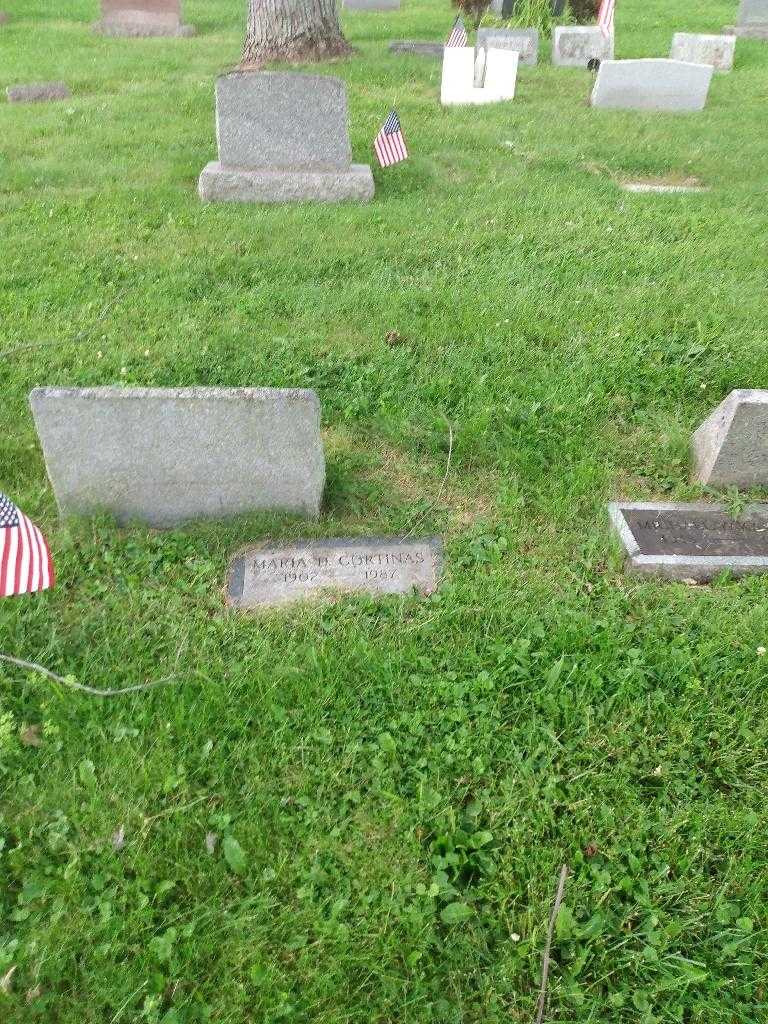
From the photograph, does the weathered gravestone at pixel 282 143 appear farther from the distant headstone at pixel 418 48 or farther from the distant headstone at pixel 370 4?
the distant headstone at pixel 370 4

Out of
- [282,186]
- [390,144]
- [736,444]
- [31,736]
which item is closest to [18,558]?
[31,736]

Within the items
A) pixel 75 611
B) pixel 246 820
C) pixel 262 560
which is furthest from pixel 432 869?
pixel 75 611

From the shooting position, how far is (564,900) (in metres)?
2.15

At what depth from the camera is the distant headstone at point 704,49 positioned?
37.2ft

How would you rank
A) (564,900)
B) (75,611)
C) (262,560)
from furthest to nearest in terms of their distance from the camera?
1. (262,560)
2. (75,611)
3. (564,900)

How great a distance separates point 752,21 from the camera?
13.6 meters

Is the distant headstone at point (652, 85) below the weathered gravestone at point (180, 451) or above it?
above

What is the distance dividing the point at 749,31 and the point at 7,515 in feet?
54.2

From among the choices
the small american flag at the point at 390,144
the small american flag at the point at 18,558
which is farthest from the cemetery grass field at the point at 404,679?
the small american flag at the point at 390,144

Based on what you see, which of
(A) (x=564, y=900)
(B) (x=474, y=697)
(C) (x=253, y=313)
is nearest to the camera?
(A) (x=564, y=900)

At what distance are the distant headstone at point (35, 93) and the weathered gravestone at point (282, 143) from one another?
4229 mm

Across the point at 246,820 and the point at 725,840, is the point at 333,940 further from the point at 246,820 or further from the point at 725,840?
the point at 725,840

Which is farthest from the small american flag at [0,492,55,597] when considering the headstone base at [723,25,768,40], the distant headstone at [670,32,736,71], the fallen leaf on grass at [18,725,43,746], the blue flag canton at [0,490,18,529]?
the headstone base at [723,25,768,40]

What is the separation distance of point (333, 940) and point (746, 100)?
11671 millimetres
